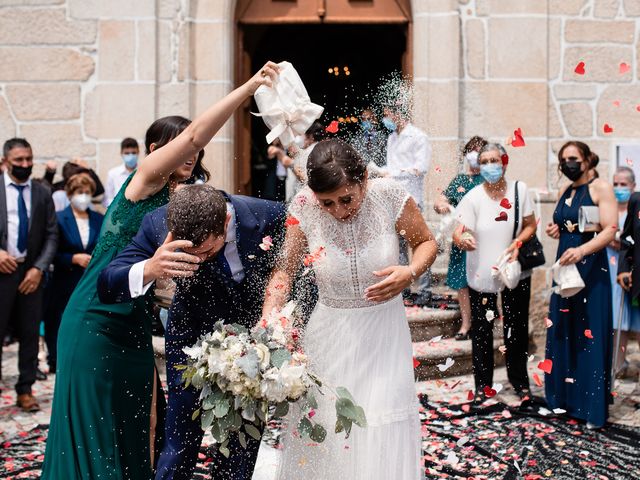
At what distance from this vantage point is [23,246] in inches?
318

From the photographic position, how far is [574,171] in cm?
739

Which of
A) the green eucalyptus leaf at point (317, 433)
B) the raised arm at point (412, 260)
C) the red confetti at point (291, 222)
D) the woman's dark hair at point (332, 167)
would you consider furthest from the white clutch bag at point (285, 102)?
the green eucalyptus leaf at point (317, 433)

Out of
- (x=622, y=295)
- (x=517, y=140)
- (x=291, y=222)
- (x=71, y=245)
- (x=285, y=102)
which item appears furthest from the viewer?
(x=517, y=140)

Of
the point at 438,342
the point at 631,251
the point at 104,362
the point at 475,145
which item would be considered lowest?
the point at 438,342

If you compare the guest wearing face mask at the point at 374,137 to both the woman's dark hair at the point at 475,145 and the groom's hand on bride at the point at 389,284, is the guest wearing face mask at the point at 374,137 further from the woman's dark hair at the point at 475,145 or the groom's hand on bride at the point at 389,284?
the groom's hand on bride at the point at 389,284

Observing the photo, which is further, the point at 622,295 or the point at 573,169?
the point at 622,295

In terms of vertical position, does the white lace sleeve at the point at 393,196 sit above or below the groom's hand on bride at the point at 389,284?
above

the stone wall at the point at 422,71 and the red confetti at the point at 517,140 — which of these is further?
the stone wall at the point at 422,71

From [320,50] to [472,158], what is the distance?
314 inches

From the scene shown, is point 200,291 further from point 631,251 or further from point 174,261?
point 631,251

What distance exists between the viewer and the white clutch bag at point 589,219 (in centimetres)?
728

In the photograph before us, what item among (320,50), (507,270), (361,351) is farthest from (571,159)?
(320,50)

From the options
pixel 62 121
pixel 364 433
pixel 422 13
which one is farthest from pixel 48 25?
pixel 364 433

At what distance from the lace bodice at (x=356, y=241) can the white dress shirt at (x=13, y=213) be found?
14.9ft
